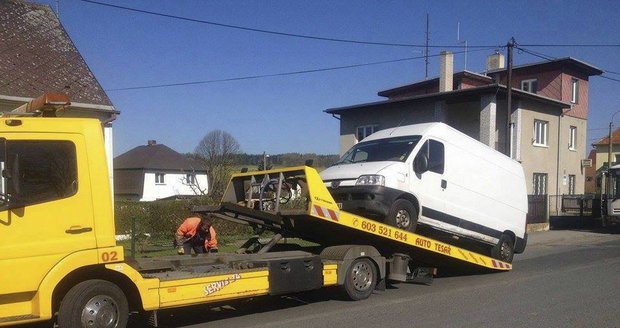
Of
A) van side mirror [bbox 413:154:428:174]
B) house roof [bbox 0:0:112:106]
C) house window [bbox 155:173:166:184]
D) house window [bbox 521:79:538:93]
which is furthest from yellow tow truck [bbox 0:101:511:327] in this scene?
house window [bbox 155:173:166:184]

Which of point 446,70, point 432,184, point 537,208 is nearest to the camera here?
point 432,184

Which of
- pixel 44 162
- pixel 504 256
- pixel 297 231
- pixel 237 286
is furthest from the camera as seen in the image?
pixel 504 256

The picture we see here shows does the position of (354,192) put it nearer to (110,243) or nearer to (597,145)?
(110,243)

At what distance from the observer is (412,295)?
9.54 m

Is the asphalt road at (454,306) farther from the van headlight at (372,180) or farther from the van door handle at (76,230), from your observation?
the van door handle at (76,230)

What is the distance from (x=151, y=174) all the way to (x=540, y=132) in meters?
34.6

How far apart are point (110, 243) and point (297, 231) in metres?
3.67

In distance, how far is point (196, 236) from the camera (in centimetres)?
1013

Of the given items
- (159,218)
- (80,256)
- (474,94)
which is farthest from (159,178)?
(80,256)

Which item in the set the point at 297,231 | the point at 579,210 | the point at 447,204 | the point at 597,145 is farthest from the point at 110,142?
the point at 597,145

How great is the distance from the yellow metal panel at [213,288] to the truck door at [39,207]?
108 centimetres

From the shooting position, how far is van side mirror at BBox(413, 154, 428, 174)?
9961mm

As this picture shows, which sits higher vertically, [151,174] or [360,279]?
[360,279]

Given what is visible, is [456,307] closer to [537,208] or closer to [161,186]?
[537,208]
